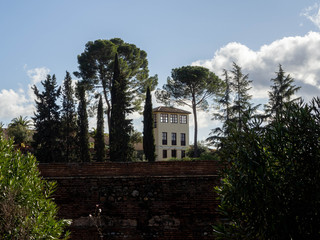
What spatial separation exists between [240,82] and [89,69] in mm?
15015

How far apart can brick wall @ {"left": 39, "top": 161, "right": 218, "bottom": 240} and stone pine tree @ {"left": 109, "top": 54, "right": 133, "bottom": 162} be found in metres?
18.9

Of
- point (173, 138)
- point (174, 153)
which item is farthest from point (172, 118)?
point (174, 153)

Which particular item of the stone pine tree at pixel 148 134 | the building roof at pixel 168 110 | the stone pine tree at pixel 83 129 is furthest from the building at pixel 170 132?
the stone pine tree at pixel 83 129

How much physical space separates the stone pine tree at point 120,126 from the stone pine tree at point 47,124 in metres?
4.87

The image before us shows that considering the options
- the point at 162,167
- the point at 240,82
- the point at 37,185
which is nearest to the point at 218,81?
the point at 240,82

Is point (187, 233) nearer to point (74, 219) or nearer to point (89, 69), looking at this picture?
point (74, 219)

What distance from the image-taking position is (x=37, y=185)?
20.3 ft

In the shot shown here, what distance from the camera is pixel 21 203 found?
5.62 m

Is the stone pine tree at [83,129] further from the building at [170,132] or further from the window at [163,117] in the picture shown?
the window at [163,117]

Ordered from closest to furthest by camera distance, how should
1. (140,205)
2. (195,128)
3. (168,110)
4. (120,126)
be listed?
(140,205) → (120,126) → (195,128) → (168,110)

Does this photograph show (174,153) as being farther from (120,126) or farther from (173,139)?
(120,126)

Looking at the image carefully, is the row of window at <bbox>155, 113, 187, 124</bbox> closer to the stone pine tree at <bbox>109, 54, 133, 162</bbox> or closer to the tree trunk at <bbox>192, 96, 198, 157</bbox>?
the tree trunk at <bbox>192, 96, 198, 157</bbox>

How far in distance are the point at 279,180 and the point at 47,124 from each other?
2758 centimetres

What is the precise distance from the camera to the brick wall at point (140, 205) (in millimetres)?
8742
